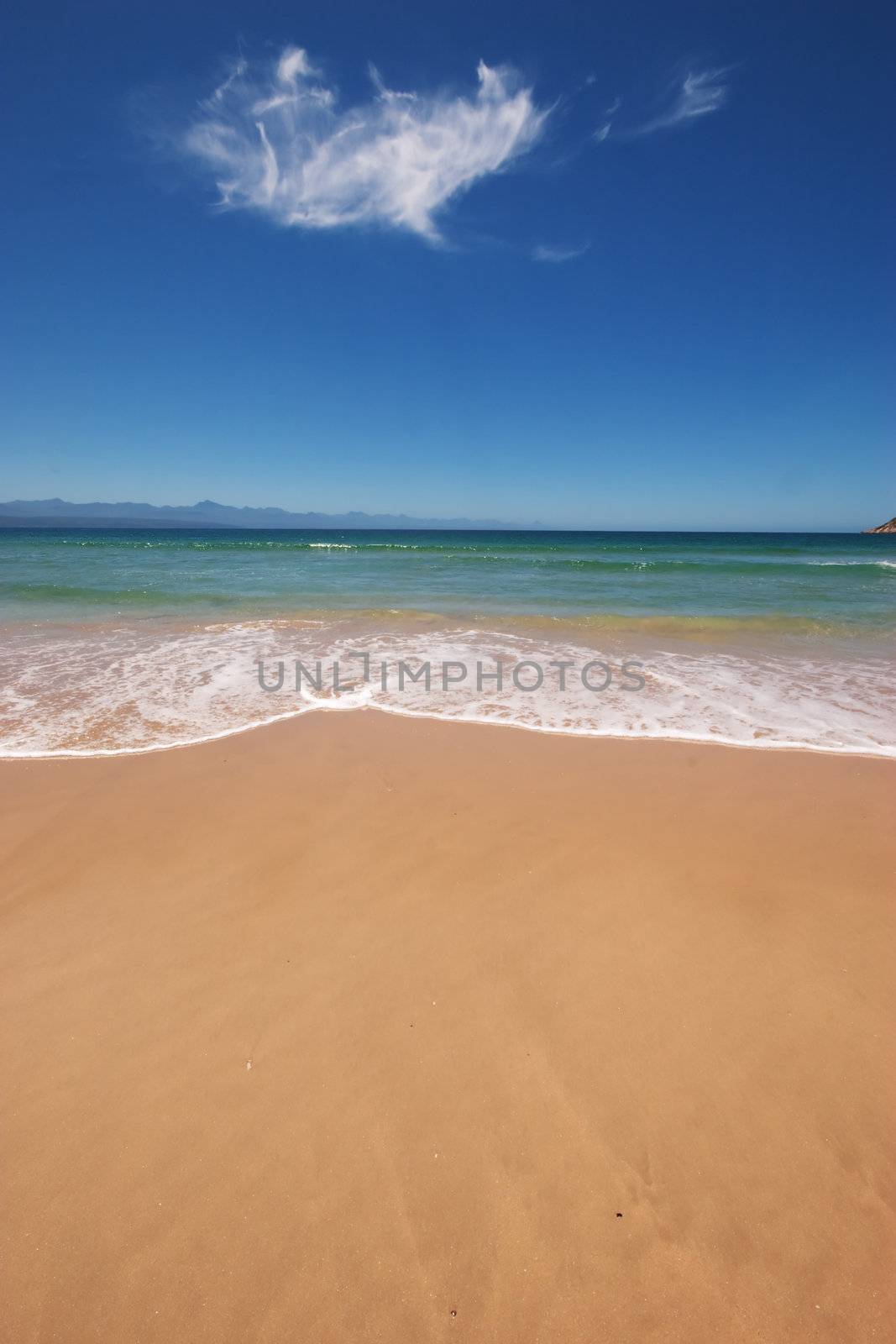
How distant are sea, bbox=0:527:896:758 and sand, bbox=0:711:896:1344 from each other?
1.77 meters

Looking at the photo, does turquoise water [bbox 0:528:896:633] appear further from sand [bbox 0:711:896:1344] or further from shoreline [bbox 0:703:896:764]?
sand [bbox 0:711:896:1344]

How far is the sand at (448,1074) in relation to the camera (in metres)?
1.50

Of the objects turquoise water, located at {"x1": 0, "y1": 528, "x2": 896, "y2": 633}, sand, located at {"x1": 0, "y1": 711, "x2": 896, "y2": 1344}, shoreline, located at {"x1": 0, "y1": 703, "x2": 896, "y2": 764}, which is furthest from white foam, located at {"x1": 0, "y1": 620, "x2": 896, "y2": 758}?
turquoise water, located at {"x1": 0, "y1": 528, "x2": 896, "y2": 633}

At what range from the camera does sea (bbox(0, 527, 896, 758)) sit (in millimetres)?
5285

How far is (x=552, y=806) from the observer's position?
376 centimetres

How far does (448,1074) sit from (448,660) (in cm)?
604

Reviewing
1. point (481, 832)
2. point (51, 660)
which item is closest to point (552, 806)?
point (481, 832)

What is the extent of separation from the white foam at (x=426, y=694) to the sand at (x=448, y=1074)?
1.48 m

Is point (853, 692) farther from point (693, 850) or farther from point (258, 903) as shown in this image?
point (258, 903)

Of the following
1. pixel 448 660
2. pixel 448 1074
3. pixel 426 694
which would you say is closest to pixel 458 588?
pixel 448 660

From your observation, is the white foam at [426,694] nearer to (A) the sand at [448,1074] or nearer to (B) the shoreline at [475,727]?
(B) the shoreline at [475,727]

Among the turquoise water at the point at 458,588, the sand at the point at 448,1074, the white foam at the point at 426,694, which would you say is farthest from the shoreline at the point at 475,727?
the turquoise water at the point at 458,588

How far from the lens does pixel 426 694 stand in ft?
20.3

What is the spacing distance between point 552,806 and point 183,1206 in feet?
8.82
